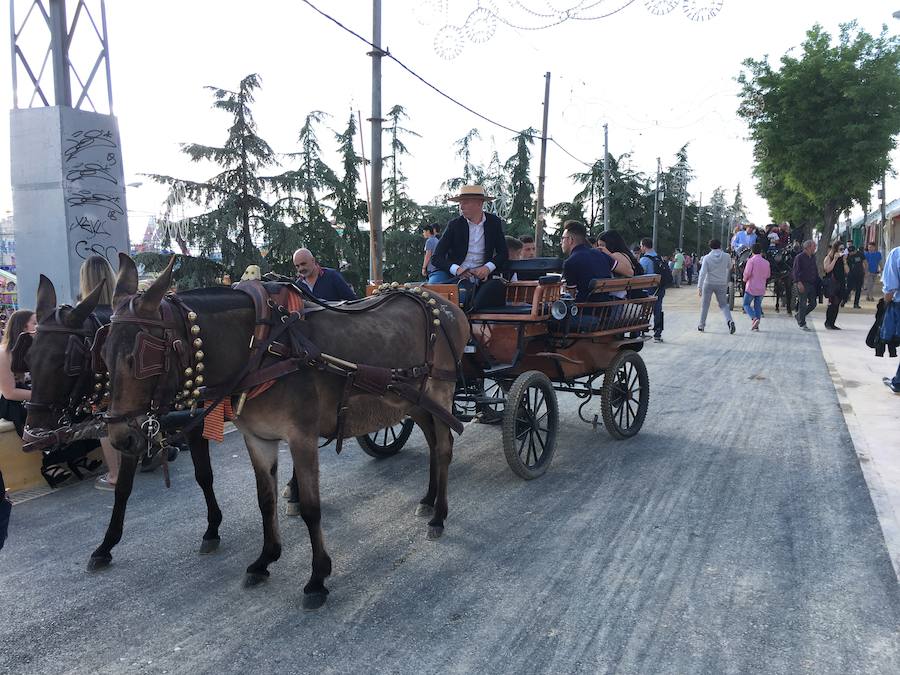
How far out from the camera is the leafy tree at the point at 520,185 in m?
27.6

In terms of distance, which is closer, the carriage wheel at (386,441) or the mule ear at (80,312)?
the mule ear at (80,312)

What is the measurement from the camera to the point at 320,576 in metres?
3.64

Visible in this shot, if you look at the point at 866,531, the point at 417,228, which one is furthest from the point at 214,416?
the point at 417,228

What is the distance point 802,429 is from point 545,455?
10.2 ft

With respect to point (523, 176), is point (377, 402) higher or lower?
lower

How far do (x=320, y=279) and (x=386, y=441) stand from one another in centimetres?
174

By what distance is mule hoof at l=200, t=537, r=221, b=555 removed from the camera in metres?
4.27

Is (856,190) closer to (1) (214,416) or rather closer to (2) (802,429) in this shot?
(2) (802,429)

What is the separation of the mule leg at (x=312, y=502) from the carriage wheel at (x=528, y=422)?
2.00 meters

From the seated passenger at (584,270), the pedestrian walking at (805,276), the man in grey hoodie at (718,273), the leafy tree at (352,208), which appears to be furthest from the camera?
the leafy tree at (352,208)

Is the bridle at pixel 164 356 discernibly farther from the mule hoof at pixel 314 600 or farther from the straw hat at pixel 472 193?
the straw hat at pixel 472 193

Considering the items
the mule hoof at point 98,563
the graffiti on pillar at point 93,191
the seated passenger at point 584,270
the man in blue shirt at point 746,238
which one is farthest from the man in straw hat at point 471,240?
the man in blue shirt at point 746,238

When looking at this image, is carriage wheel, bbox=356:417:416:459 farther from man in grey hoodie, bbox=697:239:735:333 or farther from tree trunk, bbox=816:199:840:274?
tree trunk, bbox=816:199:840:274

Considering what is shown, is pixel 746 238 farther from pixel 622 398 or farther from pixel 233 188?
pixel 622 398
